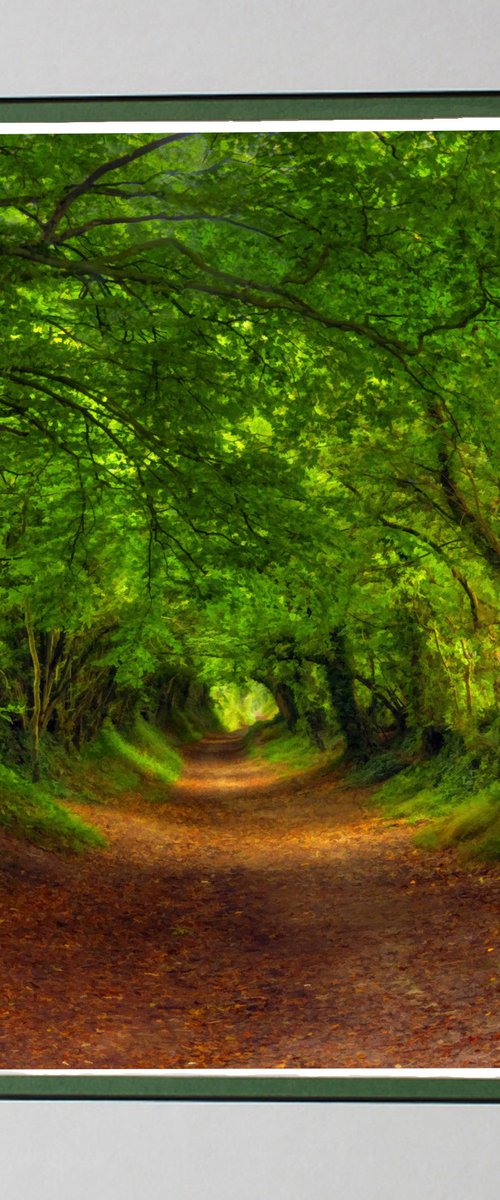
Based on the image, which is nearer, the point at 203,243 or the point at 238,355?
the point at 203,243

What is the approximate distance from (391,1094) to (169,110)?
408 centimetres

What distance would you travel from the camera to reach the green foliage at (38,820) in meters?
10.5

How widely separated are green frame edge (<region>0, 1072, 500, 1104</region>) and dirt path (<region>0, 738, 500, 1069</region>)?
6.04 ft

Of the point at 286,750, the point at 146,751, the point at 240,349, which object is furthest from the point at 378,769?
the point at 240,349

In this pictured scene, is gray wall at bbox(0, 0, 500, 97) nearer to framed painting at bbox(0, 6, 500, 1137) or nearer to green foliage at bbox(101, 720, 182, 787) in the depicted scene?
framed painting at bbox(0, 6, 500, 1137)

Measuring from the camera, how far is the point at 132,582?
10.4 m

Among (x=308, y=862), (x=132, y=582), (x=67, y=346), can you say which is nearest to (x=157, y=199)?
(x=67, y=346)

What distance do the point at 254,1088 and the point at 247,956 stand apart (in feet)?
17.3

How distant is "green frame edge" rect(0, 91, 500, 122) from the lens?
15.2 ft

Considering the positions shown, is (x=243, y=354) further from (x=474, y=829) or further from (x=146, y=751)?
(x=146, y=751)

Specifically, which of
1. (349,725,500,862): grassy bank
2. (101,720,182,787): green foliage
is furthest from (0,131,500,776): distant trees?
(101,720,182,787): green foliage

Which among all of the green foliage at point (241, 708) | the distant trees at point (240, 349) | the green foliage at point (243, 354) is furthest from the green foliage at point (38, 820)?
the green foliage at point (241, 708)

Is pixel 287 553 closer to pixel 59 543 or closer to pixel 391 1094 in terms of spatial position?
pixel 59 543

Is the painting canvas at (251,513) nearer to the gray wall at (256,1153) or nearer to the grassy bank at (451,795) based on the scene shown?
the grassy bank at (451,795)
